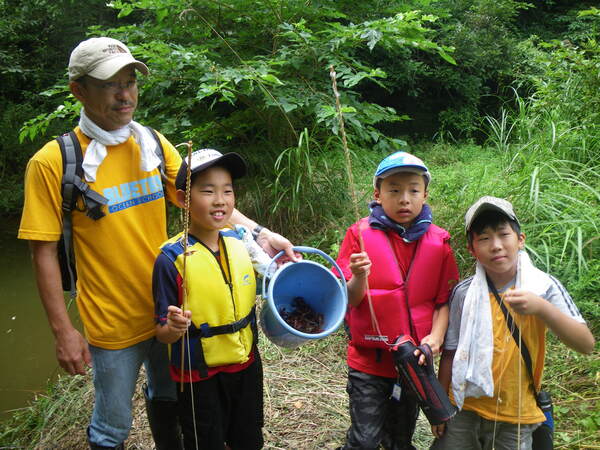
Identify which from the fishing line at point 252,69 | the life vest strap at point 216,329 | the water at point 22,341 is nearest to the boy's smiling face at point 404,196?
the life vest strap at point 216,329

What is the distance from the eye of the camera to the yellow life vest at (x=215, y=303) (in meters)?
1.66

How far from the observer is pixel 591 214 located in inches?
122

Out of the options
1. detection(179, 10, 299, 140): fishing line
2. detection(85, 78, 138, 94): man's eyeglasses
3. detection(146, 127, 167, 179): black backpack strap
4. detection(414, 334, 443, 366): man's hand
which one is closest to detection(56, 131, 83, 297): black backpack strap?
detection(85, 78, 138, 94): man's eyeglasses

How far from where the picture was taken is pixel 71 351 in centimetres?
171

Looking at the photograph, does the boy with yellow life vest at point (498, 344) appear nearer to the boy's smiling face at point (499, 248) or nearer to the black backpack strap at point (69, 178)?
the boy's smiling face at point (499, 248)

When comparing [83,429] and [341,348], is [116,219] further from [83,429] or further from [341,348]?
[341,348]

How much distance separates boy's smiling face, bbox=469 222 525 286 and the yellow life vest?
871 mm

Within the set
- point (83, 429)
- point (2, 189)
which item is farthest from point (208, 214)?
point (2, 189)

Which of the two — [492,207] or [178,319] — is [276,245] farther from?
[492,207]

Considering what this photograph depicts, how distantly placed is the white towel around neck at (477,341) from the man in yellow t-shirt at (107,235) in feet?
2.26

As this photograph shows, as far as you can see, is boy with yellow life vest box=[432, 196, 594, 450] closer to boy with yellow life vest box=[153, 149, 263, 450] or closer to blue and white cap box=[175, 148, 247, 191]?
boy with yellow life vest box=[153, 149, 263, 450]

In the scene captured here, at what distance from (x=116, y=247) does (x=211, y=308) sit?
0.45m

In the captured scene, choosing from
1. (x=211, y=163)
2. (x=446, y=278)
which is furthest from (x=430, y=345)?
(x=211, y=163)

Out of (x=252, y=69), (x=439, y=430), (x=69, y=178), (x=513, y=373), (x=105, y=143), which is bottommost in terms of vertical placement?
(x=439, y=430)
